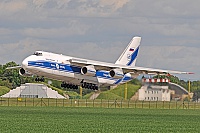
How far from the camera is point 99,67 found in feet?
317

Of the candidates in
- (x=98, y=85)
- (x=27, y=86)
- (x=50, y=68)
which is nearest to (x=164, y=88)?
(x=98, y=85)

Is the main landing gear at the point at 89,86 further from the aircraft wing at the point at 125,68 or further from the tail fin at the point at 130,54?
the tail fin at the point at 130,54

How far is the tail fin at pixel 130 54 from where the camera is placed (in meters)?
105

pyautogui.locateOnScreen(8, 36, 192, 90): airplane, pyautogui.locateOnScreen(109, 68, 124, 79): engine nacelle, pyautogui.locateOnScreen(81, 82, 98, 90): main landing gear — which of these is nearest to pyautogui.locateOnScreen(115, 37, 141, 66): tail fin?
pyautogui.locateOnScreen(8, 36, 192, 90): airplane

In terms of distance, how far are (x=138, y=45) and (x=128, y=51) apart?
9.62 ft

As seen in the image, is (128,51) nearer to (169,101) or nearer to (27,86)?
(169,101)

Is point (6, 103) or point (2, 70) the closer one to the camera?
point (6, 103)

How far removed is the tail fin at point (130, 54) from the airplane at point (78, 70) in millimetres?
172

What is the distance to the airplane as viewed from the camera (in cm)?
8581

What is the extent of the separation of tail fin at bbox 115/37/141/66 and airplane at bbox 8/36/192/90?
17cm

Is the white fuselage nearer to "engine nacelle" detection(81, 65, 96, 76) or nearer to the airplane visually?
the airplane

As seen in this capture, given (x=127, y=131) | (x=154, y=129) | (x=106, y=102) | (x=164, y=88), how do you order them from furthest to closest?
1. (x=106, y=102)
2. (x=164, y=88)
3. (x=154, y=129)
4. (x=127, y=131)

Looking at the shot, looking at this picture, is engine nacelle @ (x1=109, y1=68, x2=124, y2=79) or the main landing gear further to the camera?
engine nacelle @ (x1=109, y1=68, x2=124, y2=79)

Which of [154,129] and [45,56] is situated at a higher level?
[45,56]
